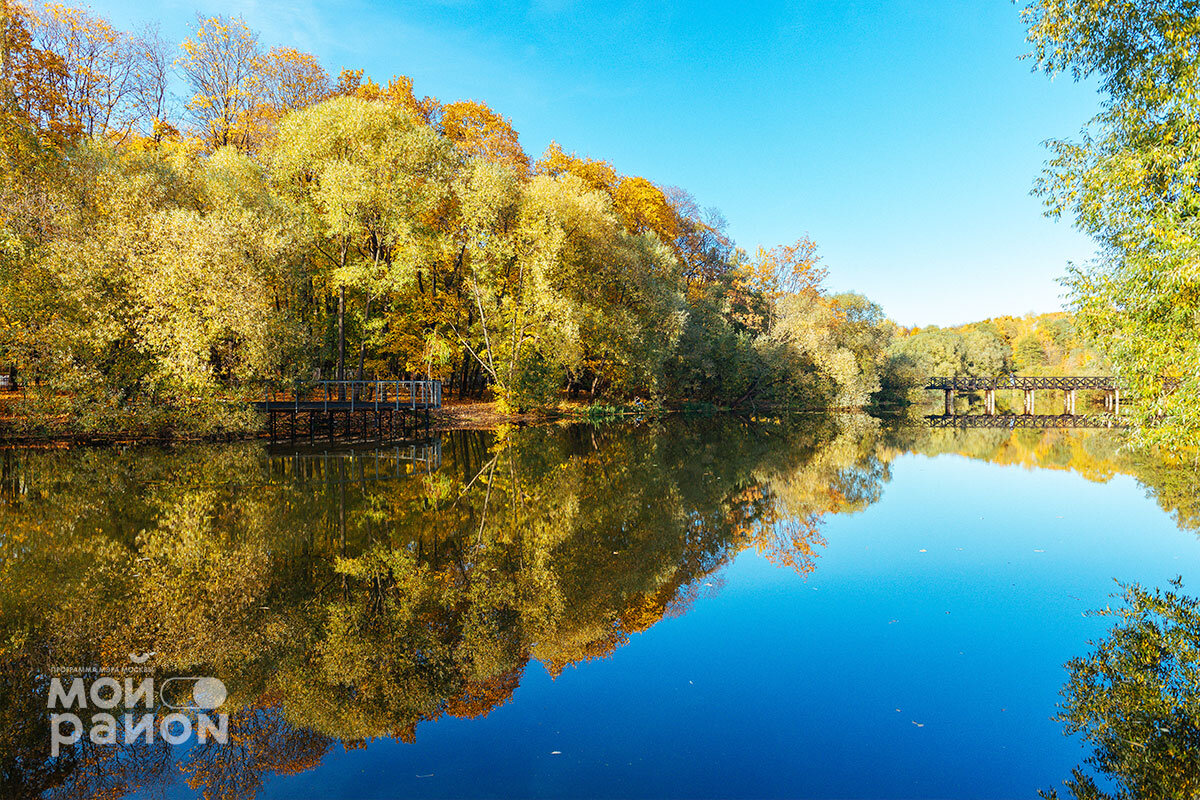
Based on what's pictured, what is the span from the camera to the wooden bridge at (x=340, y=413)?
22031mm

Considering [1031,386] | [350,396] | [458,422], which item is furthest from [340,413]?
[1031,386]

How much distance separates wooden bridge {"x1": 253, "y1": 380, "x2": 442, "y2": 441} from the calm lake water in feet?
25.8

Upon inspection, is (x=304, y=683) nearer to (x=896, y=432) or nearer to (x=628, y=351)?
(x=628, y=351)

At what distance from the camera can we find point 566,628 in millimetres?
6441

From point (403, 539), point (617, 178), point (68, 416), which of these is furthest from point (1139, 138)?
point (617, 178)

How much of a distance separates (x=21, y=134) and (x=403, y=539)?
2198cm

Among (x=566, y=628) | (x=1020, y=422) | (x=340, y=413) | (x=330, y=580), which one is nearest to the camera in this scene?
(x=566, y=628)

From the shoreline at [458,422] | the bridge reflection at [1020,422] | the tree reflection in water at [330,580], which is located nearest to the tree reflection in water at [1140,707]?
the tree reflection in water at [330,580]

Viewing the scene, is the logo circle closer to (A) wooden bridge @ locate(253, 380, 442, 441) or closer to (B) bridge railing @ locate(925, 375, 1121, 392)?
(A) wooden bridge @ locate(253, 380, 442, 441)

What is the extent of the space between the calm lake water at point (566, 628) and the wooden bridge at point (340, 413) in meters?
7.88

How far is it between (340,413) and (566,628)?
76.4ft

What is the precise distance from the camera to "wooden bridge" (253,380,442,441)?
72.3ft

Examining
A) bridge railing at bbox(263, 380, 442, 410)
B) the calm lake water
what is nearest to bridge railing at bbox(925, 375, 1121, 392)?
the calm lake water

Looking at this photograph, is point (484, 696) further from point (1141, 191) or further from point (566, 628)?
point (1141, 191)
